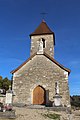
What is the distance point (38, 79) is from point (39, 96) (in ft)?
5.85

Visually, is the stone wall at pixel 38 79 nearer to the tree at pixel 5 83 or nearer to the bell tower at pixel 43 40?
the bell tower at pixel 43 40

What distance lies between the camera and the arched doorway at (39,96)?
18.2 metres

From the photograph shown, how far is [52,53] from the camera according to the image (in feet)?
72.1

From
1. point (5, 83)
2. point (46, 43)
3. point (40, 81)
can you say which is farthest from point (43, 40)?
point (5, 83)

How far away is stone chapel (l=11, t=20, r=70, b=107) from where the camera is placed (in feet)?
58.7

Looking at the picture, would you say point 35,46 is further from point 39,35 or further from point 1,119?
point 1,119

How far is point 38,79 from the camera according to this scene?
739 inches

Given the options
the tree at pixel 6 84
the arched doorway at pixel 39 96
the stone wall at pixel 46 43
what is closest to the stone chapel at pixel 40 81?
the arched doorway at pixel 39 96

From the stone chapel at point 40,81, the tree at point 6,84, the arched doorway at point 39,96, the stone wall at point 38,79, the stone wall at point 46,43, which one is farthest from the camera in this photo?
Answer: the tree at point 6,84

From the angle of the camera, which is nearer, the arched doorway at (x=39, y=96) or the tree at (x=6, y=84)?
the arched doorway at (x=39, y=96)

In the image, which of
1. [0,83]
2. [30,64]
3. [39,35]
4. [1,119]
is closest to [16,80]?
[30,64]

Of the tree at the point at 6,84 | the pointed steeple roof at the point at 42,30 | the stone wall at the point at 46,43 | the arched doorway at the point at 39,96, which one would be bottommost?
the arched doorway at the point at 39,96

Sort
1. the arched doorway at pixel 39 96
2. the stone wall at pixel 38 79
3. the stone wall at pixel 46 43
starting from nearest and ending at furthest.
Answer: the stone wall at pixel 38 79 → the arched doorway at pixel 39 96 → the stone wall at pixel 46 43

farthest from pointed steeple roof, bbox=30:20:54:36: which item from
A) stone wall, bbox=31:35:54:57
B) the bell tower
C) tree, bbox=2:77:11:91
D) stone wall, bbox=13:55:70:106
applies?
tree, bbox=2:77:11:91
